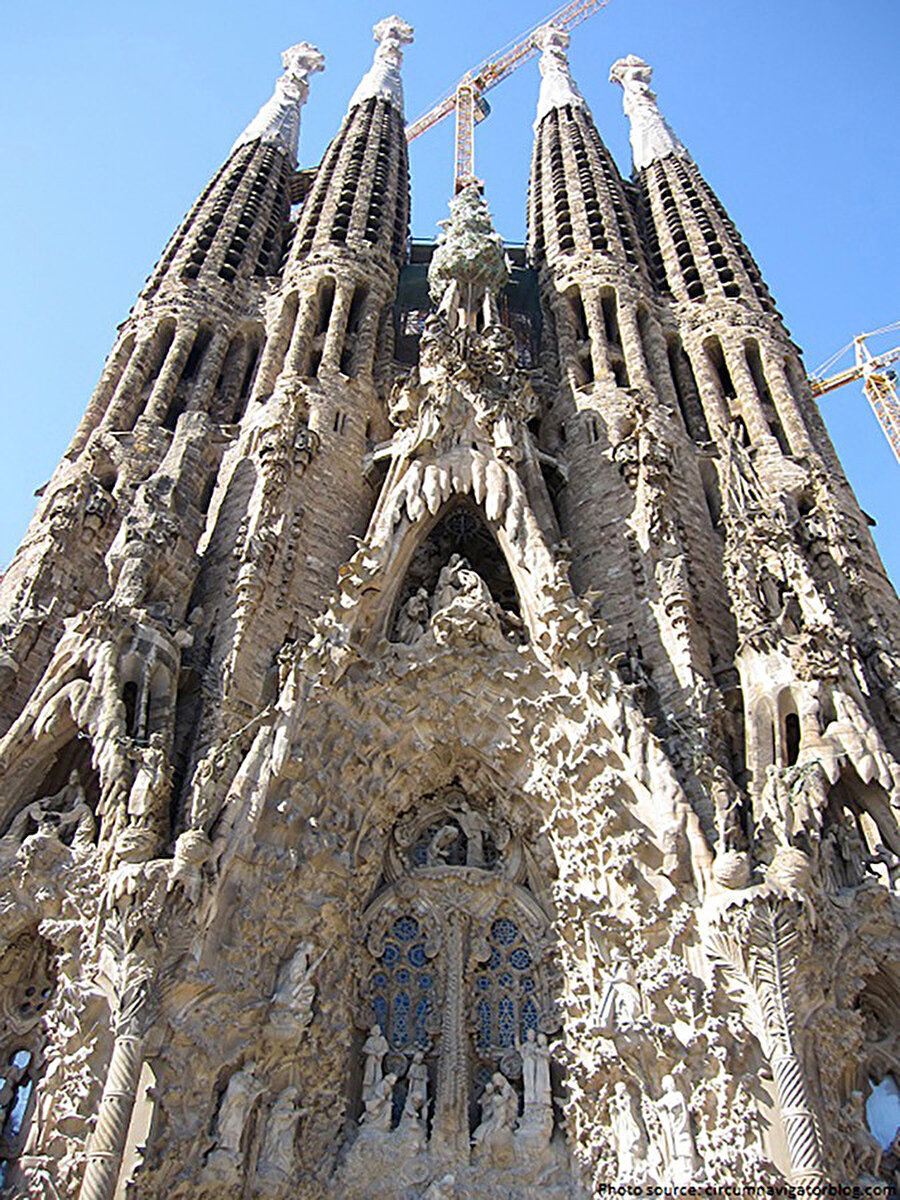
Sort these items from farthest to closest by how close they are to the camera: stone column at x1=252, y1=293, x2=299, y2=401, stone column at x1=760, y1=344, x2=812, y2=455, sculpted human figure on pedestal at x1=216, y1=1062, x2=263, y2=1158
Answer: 1. stone column at x1=252, y1=293, x2=299, y2=401
2. stone column at x1=760, y1=344, x2=812, y2=455
3. sculpted human figure on pedestal at x1=216, y1=1062, x2=263, y2=1158

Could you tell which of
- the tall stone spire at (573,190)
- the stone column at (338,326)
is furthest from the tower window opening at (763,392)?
the stone column at (338,326)

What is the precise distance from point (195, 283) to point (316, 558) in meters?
7.61

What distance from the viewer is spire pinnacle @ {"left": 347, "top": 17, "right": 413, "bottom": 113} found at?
27109mm

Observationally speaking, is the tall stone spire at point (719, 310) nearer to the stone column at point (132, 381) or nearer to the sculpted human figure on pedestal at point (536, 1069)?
the stone column at point (132, 381)

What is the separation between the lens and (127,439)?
15.5m

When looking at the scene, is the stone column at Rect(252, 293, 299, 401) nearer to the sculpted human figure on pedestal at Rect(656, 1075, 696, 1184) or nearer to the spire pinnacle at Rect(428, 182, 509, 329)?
the spire pinnacle at Rect(428, 182, 509, 329)

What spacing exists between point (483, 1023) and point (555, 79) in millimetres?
25978

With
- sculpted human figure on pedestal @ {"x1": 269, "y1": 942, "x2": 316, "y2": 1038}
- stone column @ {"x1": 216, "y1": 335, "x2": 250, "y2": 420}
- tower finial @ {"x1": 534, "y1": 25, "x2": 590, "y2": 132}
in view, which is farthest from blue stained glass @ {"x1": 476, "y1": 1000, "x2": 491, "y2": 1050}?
tower finial @ {"x1": 534, "y1": 25, "x2": 590, "y2": 132}

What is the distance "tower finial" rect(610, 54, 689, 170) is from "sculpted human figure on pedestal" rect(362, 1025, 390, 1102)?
20.8 meters

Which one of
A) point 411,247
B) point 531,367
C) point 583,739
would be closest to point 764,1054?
point 583,739

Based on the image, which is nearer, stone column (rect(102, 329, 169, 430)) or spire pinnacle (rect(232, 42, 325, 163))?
stone column (rect(102, 329, 169, 430))

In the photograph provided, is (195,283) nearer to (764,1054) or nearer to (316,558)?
(316,558)

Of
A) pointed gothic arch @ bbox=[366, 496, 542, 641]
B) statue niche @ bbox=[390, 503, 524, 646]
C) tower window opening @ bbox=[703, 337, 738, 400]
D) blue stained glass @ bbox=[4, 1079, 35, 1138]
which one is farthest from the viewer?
tower window opening @ bbox=[703, 337, 738, 400]

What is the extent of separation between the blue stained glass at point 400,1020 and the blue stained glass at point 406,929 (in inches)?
21.2
